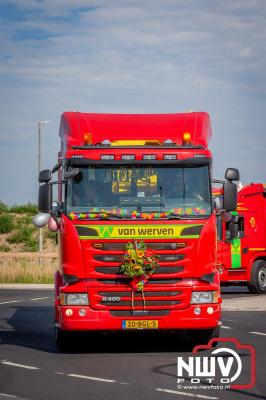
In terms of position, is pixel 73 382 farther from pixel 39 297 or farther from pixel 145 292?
pixel 39 297

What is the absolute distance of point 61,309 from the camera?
15.1 m

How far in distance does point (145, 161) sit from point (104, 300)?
2.25 meters

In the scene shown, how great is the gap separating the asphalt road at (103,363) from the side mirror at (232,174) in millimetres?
2715

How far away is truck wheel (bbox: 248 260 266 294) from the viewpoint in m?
29.9

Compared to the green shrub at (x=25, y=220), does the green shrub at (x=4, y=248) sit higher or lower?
lower

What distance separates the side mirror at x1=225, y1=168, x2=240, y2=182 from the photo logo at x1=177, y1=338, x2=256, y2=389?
8.32 ft

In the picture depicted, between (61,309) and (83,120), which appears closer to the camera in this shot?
(61,309)

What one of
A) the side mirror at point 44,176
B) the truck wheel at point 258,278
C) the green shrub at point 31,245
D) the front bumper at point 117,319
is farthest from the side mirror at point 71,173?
the green shrub at point 31,245

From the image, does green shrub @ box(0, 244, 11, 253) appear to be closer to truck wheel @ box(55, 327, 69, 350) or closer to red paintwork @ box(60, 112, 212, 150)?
red paintwork @ box(60, 112, 212, 150)

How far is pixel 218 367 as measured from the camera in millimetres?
13727

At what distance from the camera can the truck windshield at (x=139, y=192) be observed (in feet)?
50.0

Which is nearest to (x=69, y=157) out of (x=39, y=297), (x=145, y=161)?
(x=145, y=161)

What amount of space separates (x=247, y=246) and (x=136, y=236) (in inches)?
606

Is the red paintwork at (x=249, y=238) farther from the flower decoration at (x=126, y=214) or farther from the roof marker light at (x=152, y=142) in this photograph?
the flower decoration at (x=126, y=214)
